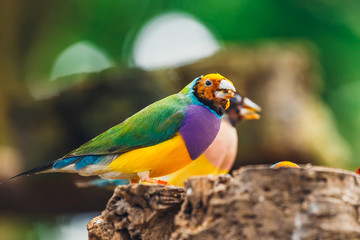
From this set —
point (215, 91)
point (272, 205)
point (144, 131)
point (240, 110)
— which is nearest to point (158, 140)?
point (144, 131)

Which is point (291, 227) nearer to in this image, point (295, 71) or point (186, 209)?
point (186, 209)

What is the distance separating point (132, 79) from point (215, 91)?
341cm

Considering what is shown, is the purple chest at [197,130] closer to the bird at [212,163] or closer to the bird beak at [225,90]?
the bird beak at [225,90]

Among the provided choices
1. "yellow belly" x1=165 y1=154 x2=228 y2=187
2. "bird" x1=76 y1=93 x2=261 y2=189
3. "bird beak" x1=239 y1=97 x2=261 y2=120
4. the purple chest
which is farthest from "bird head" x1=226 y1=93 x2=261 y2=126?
the purple chest

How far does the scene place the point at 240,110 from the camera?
4.48 m

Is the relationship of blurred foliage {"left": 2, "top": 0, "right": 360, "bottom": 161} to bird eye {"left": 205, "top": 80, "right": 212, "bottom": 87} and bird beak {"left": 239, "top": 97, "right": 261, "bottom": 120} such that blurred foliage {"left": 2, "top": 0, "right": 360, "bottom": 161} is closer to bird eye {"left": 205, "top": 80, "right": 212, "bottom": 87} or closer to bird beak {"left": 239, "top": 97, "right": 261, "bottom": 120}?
bird beak {"left": 239, "top": 97, "right": 261, "bottom": 120}

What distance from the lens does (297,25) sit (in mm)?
8875

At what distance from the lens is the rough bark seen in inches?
83.5

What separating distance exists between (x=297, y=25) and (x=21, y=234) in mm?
6221

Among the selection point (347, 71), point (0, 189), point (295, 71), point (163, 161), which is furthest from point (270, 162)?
point (163, 161)

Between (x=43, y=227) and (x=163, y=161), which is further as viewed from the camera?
(x=43, y=227)

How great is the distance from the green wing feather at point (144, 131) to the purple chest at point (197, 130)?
47mm

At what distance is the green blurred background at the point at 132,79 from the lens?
6.30 metres

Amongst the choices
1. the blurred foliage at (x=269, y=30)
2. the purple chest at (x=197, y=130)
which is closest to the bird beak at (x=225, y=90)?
the purple chest at (x=197, y=130)
